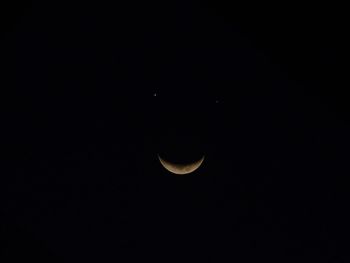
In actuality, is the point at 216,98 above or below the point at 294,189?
above

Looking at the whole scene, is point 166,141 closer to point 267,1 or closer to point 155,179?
point 155,179

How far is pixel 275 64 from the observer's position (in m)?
3.70

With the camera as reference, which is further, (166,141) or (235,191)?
(235,191)

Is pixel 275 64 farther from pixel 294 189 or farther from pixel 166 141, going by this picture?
pixel 294 189

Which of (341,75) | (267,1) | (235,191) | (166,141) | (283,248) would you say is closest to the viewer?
(267,1)

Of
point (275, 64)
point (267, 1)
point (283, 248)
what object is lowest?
point (275, 64)

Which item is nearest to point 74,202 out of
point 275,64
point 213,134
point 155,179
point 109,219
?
point 109,219

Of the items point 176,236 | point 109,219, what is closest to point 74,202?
point 109,219

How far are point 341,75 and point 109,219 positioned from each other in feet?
24.6

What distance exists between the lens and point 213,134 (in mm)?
9219

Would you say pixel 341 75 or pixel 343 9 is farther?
pixel 341 75

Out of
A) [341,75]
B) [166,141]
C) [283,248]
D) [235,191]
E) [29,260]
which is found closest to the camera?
[341,75]

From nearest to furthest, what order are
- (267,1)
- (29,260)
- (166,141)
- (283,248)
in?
(267,1), (29,260), (166,141), (283,248)

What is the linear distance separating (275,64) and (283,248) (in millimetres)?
7991
